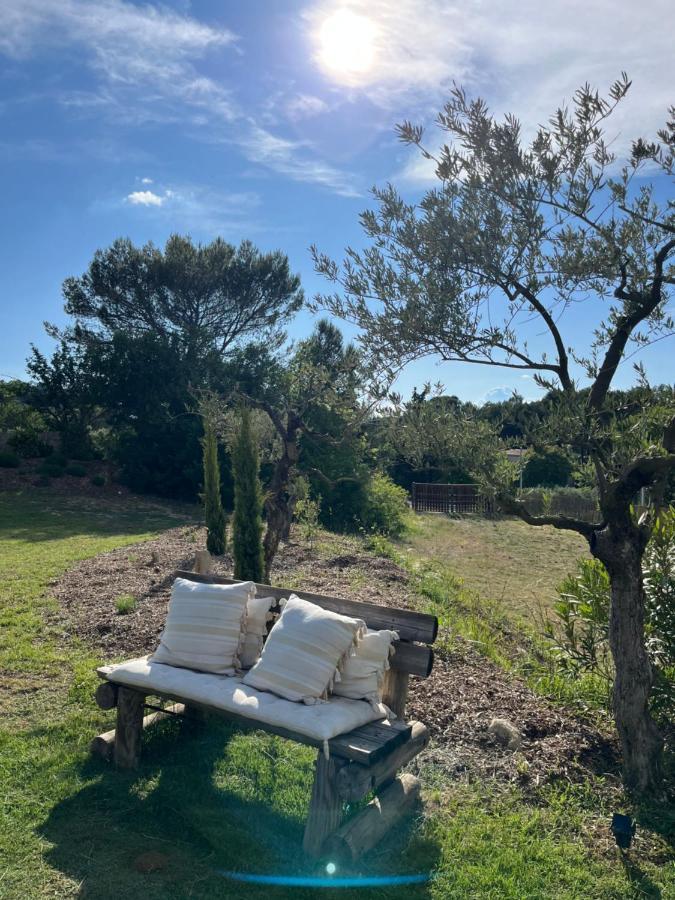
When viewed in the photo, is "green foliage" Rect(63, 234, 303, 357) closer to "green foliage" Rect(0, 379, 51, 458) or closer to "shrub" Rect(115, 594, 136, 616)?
"green foliage" Rect(0, 379, 51, 458)

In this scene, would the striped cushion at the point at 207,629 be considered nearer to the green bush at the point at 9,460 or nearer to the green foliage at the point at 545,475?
the green bush at the point at 9,460

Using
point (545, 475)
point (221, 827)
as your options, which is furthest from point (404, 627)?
point (545, 475)

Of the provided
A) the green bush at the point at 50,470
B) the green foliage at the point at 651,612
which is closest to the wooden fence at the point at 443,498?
→ the green bush at the point at 50,470

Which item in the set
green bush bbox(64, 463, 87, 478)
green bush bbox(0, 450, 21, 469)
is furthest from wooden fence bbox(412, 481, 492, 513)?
green bush bbox(0, 450, 21, 469)

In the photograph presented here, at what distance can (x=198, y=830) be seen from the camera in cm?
304

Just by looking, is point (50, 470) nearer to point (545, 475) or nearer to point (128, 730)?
point (545, 475)

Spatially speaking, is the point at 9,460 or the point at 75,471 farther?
the point at 75,471

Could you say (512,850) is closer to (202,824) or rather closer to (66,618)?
(202,824)

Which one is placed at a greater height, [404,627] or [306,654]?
[404,627]

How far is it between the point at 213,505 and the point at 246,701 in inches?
274

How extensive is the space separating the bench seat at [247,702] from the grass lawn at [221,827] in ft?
1.58

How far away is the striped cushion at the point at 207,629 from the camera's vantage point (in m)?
3.78

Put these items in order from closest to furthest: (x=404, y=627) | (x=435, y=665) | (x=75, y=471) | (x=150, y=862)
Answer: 1. (x=150, y=862)
2. (x=404, y=627)
3. (x=435, y=665)
4. (x=75, y=471)

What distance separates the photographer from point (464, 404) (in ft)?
12.8
